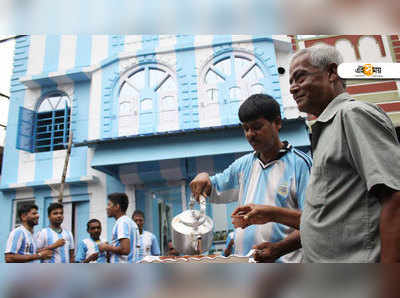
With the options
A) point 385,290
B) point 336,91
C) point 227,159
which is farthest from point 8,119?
point 385,290

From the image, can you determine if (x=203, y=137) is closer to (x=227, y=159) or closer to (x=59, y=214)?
(x=227, y=159)

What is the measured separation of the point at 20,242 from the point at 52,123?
221cm

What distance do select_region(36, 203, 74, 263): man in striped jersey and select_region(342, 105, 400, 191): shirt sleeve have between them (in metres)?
1.75

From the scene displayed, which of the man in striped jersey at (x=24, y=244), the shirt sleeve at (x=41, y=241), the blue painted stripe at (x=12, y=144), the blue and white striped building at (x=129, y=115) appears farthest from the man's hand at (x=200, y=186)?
the blue painted stripe at (x=12, y=144)

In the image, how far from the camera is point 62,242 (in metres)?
1.78

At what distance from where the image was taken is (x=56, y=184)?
3293mm

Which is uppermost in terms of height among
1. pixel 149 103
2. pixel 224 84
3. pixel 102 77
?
pixel 102 77

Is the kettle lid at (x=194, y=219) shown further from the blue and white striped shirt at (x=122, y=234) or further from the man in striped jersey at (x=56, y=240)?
the man in striped jersey at (x=56, y=240)

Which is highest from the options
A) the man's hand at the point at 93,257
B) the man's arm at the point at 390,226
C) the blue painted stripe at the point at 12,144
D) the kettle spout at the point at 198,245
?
the blue painted stripe at the point at 12,144

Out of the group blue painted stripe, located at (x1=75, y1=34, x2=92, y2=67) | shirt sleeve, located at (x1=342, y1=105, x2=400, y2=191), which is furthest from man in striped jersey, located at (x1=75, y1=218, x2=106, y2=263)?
blue painted stripe, located at (x1=75, y1=34, x2=92, y2=67)

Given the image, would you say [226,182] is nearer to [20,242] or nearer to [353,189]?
[353,189]

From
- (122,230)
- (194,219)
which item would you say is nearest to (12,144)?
(122,230)

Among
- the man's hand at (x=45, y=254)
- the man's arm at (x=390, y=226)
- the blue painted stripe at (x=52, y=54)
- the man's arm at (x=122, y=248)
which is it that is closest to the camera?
the man's arm at (x=390, y=226)

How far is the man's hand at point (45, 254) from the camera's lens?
1625mm
